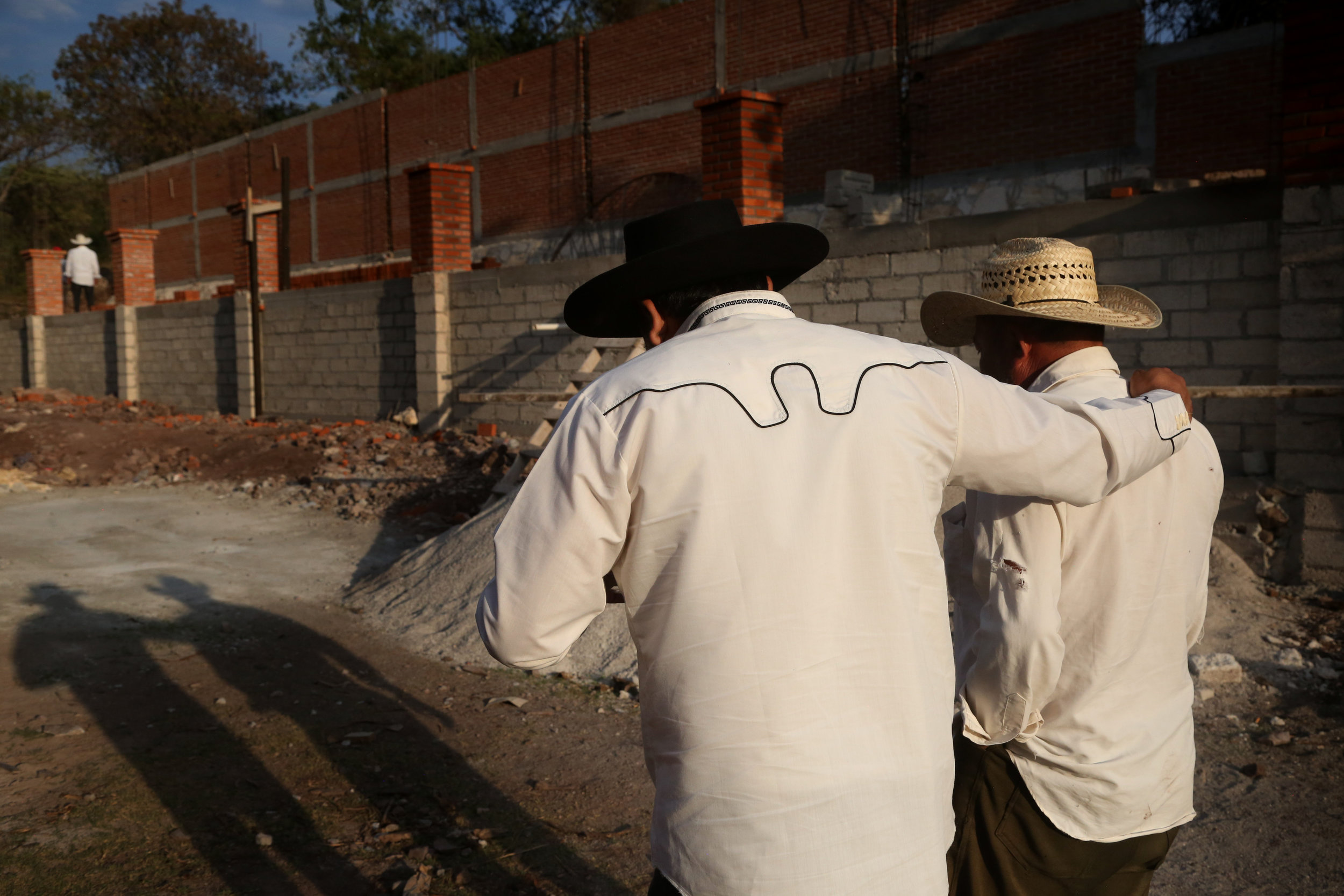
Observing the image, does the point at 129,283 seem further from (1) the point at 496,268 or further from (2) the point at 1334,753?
(2) the point at 1334,753

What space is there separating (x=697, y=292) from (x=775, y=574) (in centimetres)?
54

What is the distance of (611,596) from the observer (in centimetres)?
170

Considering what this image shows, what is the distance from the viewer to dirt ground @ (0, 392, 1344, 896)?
130 inches

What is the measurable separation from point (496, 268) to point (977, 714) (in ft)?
35.0

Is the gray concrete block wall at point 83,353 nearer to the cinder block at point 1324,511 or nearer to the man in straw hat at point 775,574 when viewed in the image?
the cinder block at point 1324,511

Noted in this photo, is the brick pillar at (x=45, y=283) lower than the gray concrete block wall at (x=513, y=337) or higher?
higher

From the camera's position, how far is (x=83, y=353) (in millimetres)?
20625

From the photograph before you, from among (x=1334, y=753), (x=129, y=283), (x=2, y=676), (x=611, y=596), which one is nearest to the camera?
(x=611, y=596)

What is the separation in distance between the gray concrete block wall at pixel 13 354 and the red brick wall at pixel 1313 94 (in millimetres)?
24894

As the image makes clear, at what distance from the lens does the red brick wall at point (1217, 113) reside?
41.2 ft

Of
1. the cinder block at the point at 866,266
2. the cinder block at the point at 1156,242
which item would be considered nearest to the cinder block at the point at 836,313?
the cinder block at the point at 866,266

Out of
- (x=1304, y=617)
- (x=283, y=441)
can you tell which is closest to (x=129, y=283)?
(x=283, y=441)

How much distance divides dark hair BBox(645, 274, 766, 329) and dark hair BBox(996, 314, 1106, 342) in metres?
0.67

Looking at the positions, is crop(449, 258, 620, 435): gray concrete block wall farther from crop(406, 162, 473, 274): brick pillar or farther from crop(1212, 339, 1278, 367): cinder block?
crop(1212, 339, 1278, 367): cinder block
